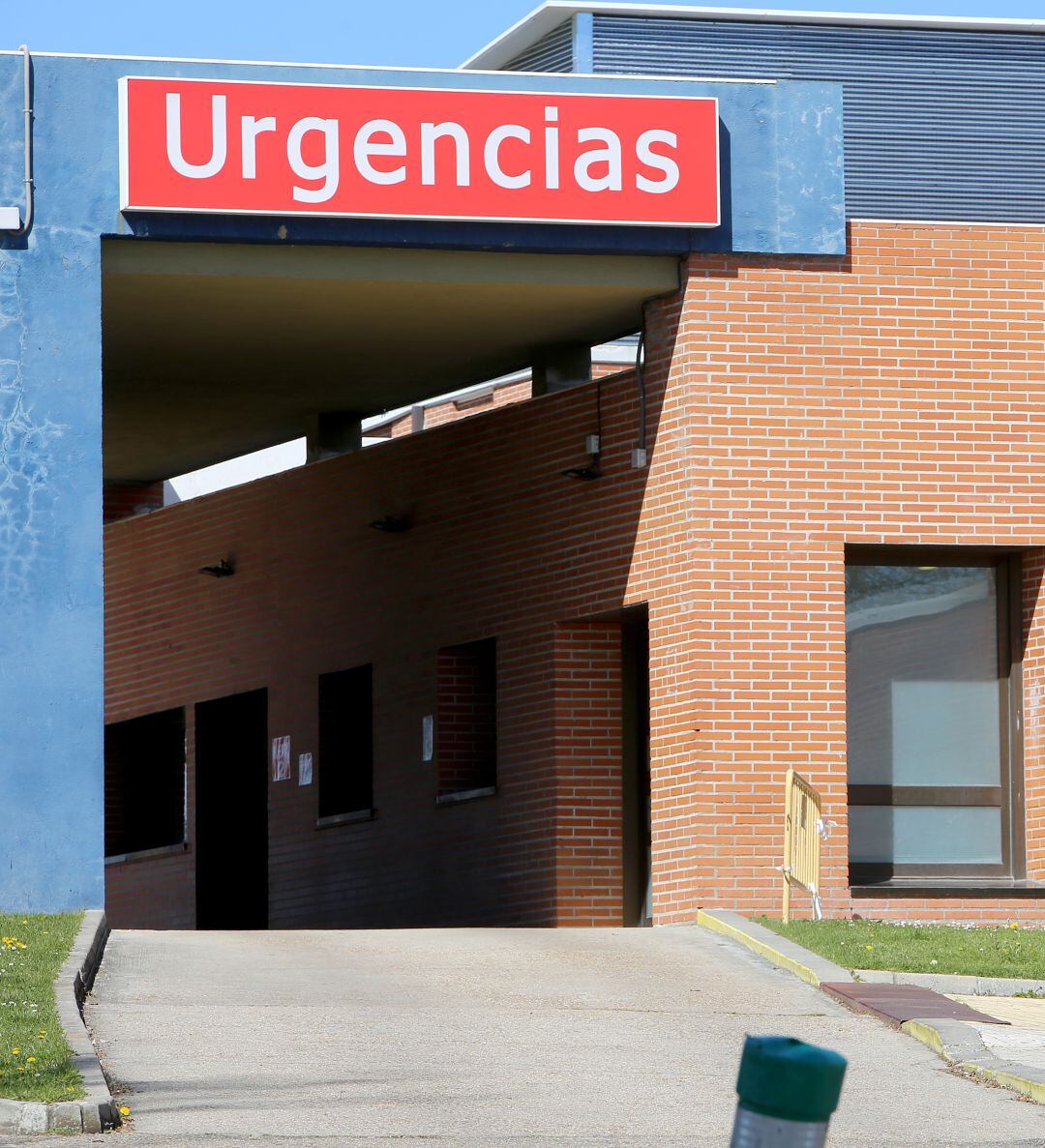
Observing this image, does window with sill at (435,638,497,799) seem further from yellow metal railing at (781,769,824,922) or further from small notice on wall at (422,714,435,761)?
yellow metal railing at (781,769,824,922)

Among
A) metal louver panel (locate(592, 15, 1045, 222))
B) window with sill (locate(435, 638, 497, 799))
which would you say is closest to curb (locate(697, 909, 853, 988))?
window with sill (locate(435, 638, 497, 799))

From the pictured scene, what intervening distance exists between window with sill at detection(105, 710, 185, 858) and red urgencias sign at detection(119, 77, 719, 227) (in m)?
10.6

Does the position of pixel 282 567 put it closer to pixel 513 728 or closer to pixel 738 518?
pixel 513 728

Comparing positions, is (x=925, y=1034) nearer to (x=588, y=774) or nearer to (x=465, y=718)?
(x=588, y=774)

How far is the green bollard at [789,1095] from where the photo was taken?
3.46 metres

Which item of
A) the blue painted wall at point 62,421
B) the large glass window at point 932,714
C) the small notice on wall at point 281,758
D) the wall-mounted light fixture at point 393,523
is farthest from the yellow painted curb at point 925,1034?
the small notice on wall at point 281,758

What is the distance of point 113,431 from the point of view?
923 inches

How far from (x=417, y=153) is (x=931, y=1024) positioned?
8.14m

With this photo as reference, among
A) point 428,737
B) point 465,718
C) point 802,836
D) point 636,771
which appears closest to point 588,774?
point 636,771

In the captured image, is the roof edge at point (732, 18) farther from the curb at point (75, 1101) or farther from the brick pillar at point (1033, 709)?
the curb at point (75, 1101)

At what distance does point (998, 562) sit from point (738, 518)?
2.49 meters

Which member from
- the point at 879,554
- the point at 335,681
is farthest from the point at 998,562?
the point at 335,681

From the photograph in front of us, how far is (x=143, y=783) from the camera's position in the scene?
26.0m

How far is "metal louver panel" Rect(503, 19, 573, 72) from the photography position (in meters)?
30.7
